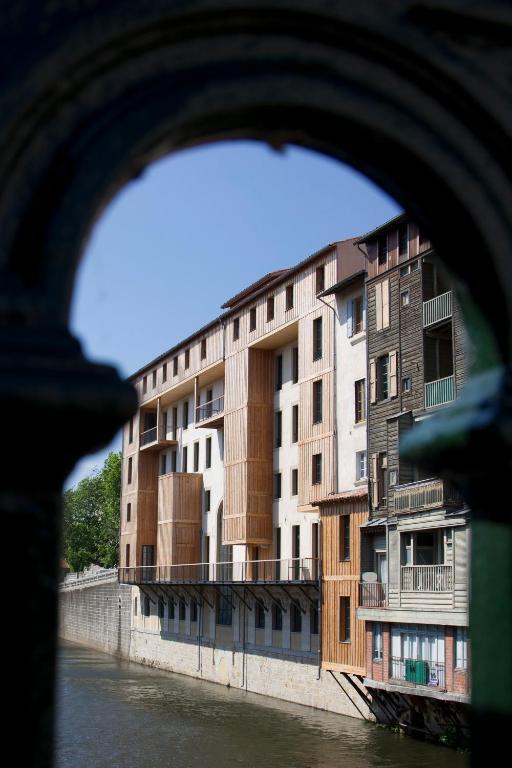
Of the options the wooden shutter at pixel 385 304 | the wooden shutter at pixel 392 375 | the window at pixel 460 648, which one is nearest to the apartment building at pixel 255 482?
the wooden shutter at pixel 385 304

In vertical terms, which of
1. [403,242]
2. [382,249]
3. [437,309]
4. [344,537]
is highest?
[382,249]

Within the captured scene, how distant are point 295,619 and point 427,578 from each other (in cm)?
973

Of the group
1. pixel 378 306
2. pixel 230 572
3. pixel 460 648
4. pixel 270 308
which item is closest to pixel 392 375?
pixel 378 306

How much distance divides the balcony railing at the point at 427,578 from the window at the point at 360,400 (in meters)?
6.08

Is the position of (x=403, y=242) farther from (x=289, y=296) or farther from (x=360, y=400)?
(x=289, y=296)

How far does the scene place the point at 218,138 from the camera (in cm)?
368

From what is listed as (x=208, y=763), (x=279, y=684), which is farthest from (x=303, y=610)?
(x=208, y=763)

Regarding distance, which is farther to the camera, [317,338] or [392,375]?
[317,338]

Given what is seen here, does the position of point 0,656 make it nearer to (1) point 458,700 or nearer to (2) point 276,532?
(1) point 458,700

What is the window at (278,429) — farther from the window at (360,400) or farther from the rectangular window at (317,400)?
the window at (360,400)

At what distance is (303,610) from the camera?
117ft

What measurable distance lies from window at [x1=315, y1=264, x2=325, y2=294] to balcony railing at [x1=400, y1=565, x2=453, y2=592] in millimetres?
11452

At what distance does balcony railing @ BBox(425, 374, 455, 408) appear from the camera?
28.0 m

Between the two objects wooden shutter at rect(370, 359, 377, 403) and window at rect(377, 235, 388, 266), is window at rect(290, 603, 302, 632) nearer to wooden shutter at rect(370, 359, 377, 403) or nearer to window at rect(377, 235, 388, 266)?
wooden shutter at rect(370, 359, 377, 403)
